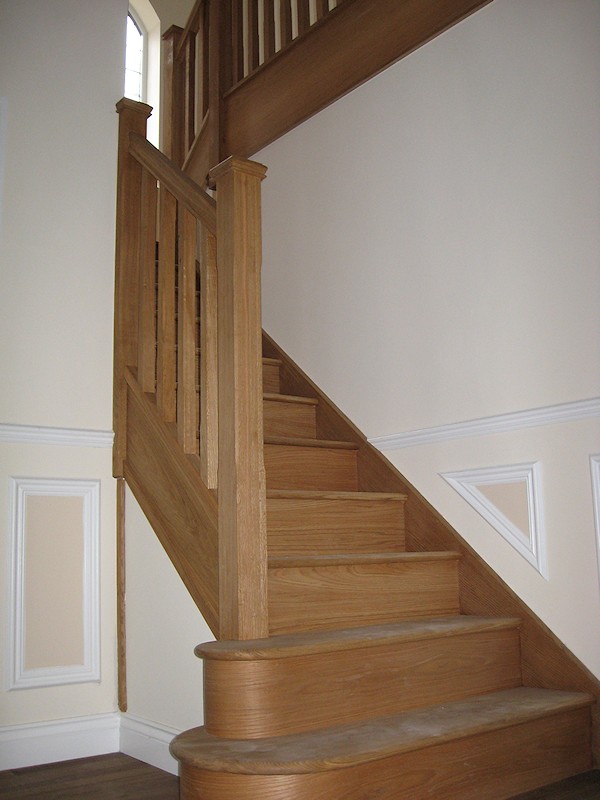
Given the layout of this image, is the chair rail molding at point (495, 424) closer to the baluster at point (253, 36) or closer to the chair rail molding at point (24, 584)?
the chair rail molding at point (24, 584)

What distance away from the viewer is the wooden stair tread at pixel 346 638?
5.88 ft

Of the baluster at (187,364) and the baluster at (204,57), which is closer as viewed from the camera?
the baluster at (187,364)

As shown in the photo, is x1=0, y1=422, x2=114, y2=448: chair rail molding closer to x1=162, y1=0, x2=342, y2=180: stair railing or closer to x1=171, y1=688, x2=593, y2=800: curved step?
x1=171, y1=688, x2=593, y2=800: curved step

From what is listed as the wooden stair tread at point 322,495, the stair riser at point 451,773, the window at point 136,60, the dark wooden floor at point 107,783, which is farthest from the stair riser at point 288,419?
the window at point 136,60

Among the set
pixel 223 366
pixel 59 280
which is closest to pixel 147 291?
pixel 59 280

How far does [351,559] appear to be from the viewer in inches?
88.7

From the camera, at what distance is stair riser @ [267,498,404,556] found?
246cm

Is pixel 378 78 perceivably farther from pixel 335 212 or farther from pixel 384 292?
pixel 384 292

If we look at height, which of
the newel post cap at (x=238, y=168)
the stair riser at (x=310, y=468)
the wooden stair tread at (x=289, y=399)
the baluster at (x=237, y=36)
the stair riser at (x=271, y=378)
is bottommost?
the stair riser at (x=310, y=468)

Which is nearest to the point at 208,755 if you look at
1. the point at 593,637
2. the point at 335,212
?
the point at 593,637

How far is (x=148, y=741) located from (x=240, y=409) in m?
1.09

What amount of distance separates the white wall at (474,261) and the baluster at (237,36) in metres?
0.78

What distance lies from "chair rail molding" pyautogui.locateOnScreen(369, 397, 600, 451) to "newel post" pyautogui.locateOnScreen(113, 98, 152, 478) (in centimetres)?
93

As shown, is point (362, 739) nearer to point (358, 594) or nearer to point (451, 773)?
point (451, 773)
